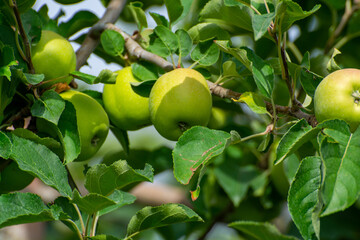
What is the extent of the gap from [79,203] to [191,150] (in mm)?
224

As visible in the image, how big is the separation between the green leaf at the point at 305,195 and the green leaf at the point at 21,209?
16.2 inches

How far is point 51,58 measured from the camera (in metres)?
1.07

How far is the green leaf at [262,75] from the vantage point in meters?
0.96

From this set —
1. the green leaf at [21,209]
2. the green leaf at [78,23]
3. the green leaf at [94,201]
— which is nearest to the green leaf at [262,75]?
the green leaf at [94,201]

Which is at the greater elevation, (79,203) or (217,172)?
(79,203)

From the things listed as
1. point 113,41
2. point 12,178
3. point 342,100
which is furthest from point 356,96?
point 12,178

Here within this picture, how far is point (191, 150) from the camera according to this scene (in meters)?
0.88

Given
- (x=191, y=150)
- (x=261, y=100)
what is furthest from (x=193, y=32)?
(x=191, y=150)

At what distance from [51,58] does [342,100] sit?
607 mm

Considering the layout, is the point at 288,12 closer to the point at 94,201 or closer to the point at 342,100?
the point at 342,100

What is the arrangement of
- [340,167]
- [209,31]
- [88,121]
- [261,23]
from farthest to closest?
[209,31], [88,121], [261,23], [340,167]

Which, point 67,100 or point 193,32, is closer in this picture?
point 67,100

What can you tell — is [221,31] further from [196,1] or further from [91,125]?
[196,1]

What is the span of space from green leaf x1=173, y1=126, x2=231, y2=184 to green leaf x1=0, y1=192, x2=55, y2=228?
236 mm
